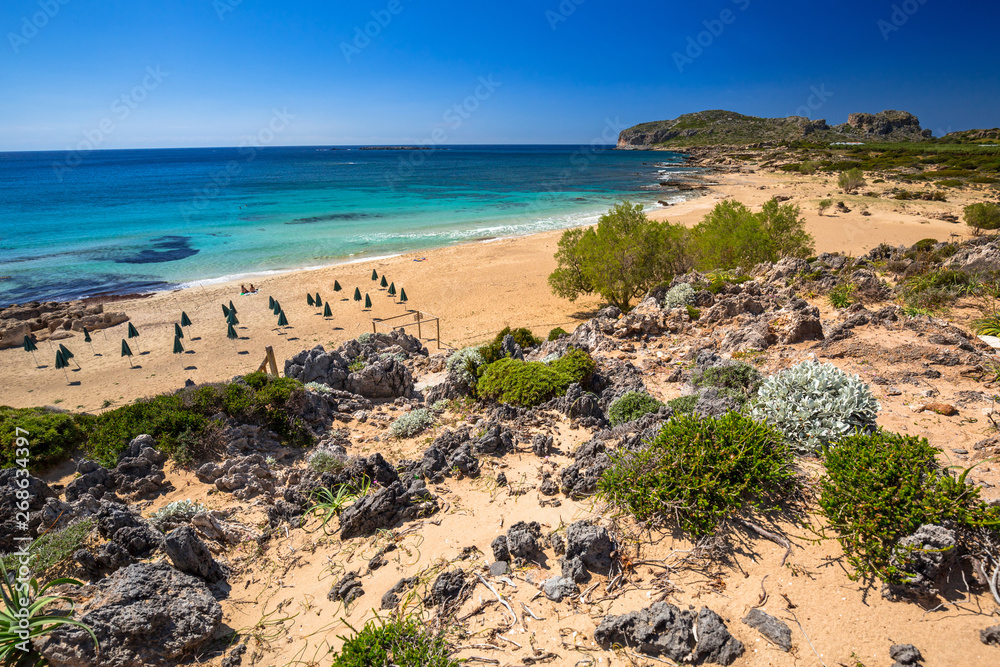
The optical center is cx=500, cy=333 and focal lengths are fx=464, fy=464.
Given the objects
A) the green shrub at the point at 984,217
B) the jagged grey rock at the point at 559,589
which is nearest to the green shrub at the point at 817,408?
the jagged grey rock at the point at 559,589

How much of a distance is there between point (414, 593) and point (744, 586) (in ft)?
10.8

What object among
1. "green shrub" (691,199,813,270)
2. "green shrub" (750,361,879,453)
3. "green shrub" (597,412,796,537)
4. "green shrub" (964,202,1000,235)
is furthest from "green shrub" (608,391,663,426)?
"green shrub" (964,202,1000,235)

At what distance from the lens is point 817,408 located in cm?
616

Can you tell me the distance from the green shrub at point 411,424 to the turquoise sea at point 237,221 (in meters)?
26.2

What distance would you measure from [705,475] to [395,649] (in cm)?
354

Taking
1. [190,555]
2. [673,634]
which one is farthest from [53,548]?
[673,634]

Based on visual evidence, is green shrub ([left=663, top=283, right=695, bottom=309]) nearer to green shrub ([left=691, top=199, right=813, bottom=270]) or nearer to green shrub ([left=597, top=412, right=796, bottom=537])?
green shrub ([left=691, top=199, right=813, bottom=270])

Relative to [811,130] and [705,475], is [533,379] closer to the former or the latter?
[705,475]

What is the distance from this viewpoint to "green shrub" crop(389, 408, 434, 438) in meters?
9.34

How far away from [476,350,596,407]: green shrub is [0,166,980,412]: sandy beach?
808cm

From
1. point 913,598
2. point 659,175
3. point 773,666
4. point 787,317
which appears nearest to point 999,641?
point 913,598

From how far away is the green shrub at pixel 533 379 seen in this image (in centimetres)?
934

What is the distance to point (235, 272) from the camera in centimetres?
3116

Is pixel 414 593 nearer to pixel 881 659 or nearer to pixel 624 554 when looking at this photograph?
pixel 624 554
